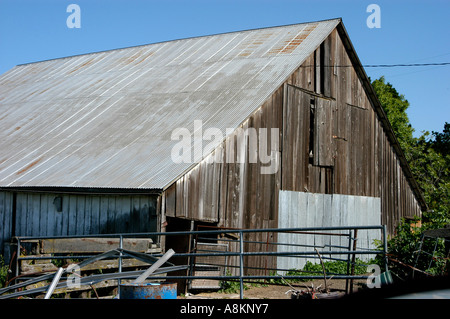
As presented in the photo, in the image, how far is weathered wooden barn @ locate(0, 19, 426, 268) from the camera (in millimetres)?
14859

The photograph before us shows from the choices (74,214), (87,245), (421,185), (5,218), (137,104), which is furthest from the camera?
(421,185)

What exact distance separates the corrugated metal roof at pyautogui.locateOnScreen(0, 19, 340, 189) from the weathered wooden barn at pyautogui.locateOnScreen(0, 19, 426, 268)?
66mm

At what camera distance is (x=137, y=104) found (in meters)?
19.4

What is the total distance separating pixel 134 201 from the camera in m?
14.5

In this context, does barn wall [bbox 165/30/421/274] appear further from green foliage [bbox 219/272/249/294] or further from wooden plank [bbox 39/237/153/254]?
green foliage [bbox 219/272/249/294]

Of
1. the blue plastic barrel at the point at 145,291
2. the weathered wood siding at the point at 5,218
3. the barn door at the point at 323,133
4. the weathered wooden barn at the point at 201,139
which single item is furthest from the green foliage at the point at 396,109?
the blue plastic barrel at the point at 145,291

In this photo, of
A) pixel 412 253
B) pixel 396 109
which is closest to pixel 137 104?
pixel 412 253

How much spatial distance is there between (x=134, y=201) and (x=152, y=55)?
11.5 metres

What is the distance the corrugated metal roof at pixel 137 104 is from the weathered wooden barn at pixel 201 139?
7 centimetres

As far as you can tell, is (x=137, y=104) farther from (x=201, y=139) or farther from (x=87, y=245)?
(x=87, y=245)

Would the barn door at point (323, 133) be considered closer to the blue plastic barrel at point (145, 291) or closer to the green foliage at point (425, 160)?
the green foliage at point (425, 160)

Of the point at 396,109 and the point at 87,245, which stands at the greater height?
the point at 396,109

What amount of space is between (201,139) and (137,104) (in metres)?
4.74
